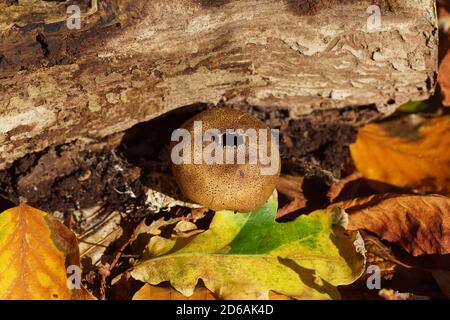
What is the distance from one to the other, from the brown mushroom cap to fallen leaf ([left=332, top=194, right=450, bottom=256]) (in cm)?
63

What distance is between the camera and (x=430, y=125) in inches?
152

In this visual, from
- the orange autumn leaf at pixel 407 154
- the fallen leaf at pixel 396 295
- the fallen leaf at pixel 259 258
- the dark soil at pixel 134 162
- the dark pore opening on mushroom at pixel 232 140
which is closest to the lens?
the fallen leaf at pixel 259 258

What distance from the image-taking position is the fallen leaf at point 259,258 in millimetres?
2904

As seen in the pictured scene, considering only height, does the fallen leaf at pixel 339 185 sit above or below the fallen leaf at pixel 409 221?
above

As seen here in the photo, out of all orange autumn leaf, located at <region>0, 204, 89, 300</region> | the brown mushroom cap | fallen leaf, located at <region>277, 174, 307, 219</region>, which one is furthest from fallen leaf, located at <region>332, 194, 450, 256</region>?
orange autumn leaf, located at <region>0, 204, 89, 300</region>

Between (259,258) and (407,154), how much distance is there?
1429 millimetres

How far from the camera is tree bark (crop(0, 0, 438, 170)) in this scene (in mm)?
2811

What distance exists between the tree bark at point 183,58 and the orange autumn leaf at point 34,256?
467mm

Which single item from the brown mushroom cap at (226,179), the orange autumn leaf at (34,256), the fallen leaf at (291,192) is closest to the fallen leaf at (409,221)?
the fallen leaf at (291,192)

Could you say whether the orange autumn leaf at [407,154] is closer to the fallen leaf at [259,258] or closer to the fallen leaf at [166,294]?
the fallen leaf at [259,258]

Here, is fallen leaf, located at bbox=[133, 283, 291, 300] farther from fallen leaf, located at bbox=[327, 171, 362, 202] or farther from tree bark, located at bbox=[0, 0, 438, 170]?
tree bark, located at bbox=[0, 0, 438, 170]

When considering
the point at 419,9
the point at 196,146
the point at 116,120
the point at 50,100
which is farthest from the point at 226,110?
the point at 419,9

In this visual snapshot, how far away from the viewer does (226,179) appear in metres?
3.01

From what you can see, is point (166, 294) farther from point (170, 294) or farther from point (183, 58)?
point (183, 58)
